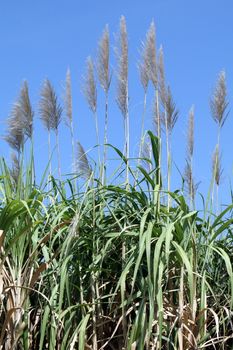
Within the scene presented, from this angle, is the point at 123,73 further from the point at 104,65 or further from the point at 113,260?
the point at 113,260

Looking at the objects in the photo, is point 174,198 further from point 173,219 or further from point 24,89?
point 24,89

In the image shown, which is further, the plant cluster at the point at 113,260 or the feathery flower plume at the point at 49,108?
the feathery flower plume at the point at 49,108

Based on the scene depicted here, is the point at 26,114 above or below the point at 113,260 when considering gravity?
above

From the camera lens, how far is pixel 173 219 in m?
2.89

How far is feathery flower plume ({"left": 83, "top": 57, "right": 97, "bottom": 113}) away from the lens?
11.4 ft

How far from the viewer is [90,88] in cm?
349

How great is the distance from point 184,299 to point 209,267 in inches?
8.8

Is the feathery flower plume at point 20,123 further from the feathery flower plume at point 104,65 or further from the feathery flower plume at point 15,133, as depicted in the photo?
the feathery flower plume at point 104,65

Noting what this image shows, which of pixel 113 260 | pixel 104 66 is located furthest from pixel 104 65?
pixel 113 260

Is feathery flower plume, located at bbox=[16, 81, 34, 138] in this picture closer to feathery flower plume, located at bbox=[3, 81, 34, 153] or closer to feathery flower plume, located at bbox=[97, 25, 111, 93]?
feathery flower plume, located at bbox=[3, 81, 34, 153]

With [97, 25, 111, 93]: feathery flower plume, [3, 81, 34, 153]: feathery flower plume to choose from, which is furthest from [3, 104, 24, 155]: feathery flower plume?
[97, 25, 111, 93]: feathery flower plume

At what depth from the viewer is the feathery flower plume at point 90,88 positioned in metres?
3.47

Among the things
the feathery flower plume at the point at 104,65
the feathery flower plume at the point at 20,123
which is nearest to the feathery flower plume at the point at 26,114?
the feathery flower plume at the point at 20,123

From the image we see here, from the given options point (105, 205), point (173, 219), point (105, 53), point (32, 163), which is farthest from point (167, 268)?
point (105, 53)
